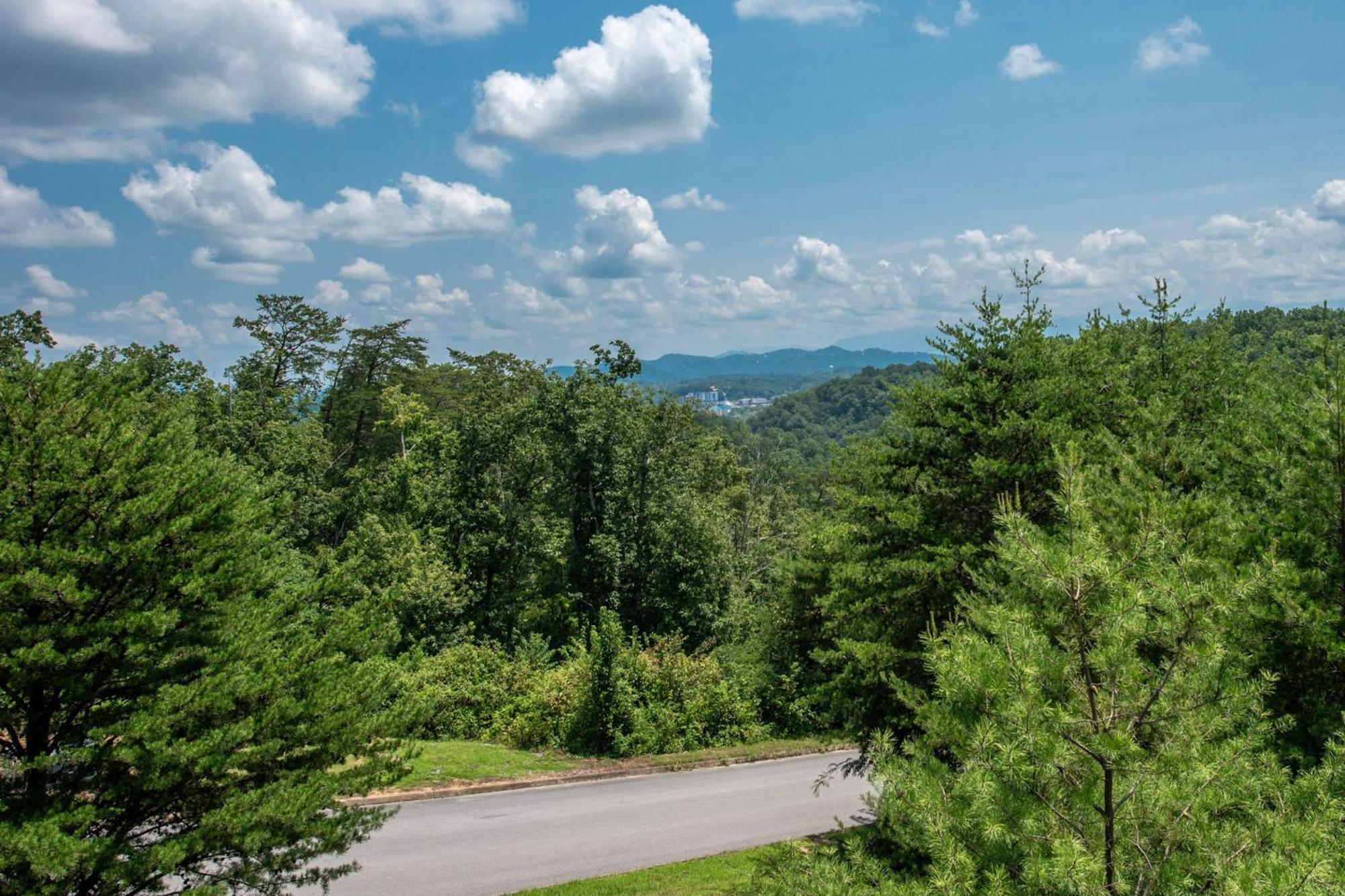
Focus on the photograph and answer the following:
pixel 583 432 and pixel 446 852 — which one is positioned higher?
pixel 583 432

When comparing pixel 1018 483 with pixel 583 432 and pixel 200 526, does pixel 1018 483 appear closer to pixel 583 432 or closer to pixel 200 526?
pixel 200 526

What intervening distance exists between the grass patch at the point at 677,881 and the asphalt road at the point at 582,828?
0.42 metres

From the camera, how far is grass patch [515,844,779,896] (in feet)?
39.5

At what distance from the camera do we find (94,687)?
23.0ft

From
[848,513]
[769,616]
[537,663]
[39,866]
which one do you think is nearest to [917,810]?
[39,866]

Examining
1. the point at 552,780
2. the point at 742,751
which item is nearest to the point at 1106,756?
the point at 552,780

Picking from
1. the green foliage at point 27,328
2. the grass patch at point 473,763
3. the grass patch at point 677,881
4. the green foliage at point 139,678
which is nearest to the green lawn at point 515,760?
the grass patch at point 473,763

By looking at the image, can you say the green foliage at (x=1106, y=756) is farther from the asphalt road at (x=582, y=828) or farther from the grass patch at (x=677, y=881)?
the asphalt road at (x=582, y=828)

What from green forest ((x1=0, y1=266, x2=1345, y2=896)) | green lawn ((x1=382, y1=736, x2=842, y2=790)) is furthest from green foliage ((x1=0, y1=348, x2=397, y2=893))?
green lawn ((x1=382, y1=736, x2=842, y2=790))

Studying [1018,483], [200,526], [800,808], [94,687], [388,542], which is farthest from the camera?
[388,542]

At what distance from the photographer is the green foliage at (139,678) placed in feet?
21.4

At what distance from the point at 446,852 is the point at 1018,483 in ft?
35.3

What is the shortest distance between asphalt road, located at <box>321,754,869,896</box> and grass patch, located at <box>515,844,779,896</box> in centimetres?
42

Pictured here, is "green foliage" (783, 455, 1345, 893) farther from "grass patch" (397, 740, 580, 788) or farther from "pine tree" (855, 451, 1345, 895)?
"grass patch" (397, 740, 580, 788)
